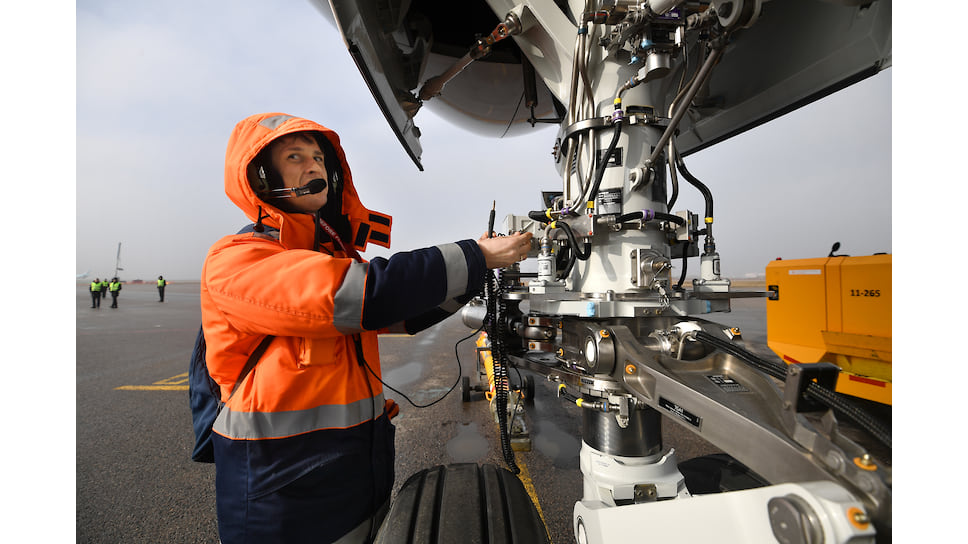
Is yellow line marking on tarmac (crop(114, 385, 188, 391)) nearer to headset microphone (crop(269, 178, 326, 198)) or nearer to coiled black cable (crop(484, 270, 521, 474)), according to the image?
coiled black cable (crop(484, 270, 521, 474))

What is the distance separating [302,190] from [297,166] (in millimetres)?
143

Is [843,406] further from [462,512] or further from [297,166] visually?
[297,166]

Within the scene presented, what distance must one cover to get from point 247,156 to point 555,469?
9.39 ft

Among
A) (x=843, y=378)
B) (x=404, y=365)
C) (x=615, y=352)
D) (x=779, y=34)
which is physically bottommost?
(x=404, y=365)

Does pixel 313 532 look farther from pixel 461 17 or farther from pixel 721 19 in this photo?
pixel 461 17

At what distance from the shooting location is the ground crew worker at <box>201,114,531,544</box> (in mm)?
1074

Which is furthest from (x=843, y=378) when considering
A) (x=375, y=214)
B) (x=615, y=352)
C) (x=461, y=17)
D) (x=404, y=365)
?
(x=404, y=365)

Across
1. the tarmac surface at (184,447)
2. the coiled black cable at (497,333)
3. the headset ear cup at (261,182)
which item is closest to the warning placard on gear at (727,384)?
the tarmac surface at (184,447)

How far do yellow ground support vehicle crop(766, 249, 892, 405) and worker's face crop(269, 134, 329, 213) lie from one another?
355cm

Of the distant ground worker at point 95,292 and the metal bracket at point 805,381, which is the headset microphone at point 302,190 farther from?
the distant ground worker at point 95,292

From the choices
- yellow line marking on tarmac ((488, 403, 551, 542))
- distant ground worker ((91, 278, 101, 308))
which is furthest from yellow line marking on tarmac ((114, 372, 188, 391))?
distant ground worker ((91, 278, 101, 308))

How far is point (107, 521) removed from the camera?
217cm

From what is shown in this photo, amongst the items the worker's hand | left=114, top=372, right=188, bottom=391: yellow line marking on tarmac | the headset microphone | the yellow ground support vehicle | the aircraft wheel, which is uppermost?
the headset microphone

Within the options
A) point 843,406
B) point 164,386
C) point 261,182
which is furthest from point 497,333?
point 164,386
